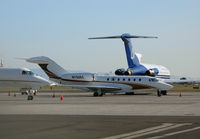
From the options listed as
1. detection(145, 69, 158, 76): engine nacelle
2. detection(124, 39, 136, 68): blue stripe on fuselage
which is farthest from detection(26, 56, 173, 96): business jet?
detection(124, 39, 136, 68): blue stripe on fuselage

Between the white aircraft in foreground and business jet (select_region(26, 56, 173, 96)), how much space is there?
13.7 m

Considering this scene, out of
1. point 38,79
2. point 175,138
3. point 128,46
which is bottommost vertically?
point 175,138

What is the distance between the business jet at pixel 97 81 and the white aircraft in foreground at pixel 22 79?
44.8 feet

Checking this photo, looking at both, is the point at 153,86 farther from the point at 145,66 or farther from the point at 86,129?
the point at 86,129

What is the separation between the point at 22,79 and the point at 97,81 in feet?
59.8

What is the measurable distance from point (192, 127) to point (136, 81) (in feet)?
121

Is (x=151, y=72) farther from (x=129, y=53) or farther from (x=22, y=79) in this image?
(x=22, y=79)

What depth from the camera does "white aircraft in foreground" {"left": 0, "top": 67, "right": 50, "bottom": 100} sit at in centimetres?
3547

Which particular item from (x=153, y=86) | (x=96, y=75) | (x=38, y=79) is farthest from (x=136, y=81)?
(x=38, y=79)

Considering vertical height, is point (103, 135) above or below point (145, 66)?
below

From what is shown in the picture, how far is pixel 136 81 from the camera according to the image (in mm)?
50250

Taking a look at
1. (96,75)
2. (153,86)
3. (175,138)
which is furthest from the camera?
(96,75)

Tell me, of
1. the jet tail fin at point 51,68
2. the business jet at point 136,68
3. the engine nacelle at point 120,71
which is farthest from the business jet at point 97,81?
the business jet at point 136,68

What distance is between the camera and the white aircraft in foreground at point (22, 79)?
116 ft
